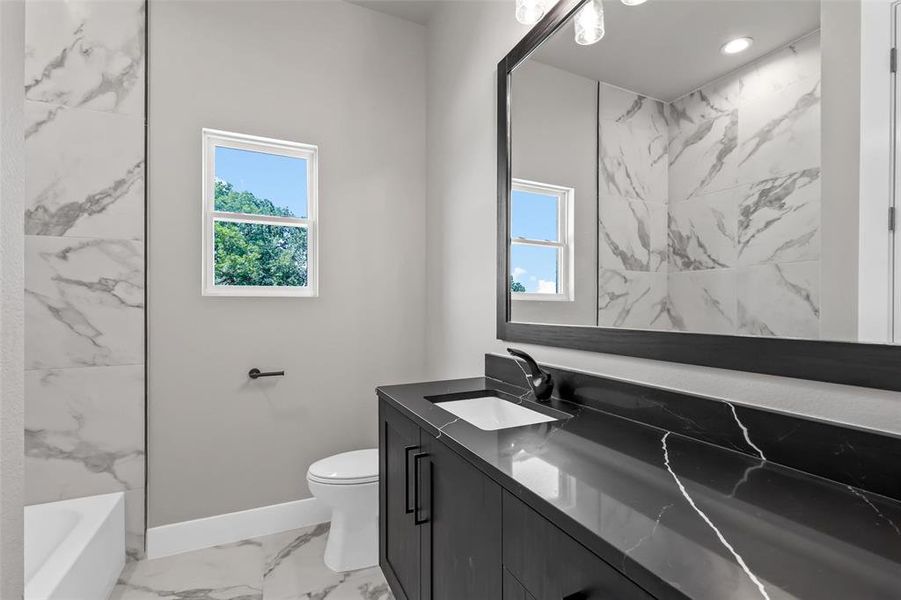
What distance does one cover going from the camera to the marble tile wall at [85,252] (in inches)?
78.5

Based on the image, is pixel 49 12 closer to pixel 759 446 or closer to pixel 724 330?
pixel 724 330

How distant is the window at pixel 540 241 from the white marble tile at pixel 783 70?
2.12 ft

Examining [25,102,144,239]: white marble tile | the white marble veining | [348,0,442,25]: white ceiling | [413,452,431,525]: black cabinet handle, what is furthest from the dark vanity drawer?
[348,0,442,25]: white ceiling

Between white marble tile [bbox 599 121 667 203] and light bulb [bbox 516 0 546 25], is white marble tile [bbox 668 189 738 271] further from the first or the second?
light bulb [bbox 516 0 546 25]

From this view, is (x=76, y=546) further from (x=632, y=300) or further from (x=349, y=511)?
(x=632, y=300)

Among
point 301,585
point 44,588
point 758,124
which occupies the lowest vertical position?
point 301,585

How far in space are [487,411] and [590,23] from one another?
1.41 m

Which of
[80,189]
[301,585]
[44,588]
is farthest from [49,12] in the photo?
[301,585]

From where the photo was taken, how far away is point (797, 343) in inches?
36.2

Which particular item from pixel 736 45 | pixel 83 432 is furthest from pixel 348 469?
pixel 736 45

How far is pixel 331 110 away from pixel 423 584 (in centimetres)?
241

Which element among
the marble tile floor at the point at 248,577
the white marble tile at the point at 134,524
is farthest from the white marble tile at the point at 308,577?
the white marble tile at the point at 134,524

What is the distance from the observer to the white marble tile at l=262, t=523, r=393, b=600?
191 centimetres

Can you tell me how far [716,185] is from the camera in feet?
3.57
